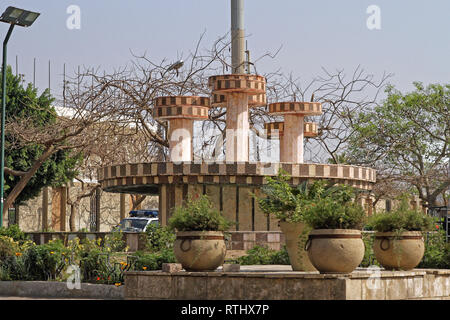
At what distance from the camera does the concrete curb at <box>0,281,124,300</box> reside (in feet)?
51.0

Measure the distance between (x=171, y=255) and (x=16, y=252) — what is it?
4.31 m

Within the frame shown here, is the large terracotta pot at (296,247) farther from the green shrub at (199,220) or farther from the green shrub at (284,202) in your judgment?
the green shrub at (199,220)

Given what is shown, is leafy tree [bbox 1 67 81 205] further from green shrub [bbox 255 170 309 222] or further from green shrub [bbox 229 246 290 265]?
green shrub [bbox 255 170 309 222]

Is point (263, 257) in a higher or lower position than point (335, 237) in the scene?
lower

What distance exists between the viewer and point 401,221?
12297 mm

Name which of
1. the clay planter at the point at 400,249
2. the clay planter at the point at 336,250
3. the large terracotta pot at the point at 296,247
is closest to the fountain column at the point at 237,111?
the large terracotta pot at the point at 296,247

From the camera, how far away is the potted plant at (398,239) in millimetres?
12320

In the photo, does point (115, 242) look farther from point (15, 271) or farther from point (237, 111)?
point (237, 111)

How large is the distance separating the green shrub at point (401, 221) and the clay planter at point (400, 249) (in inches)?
4.2

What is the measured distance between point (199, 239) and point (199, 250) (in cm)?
17

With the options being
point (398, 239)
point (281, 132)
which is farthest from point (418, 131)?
point (398, 239)

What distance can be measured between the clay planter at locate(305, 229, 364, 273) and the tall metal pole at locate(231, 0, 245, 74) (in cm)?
1127

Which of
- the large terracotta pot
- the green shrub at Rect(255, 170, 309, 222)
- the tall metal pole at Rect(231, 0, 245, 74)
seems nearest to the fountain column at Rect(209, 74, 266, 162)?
the tall metal pole at Rect(231, 0, 245, 74)
